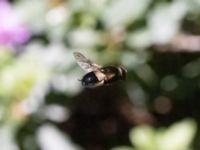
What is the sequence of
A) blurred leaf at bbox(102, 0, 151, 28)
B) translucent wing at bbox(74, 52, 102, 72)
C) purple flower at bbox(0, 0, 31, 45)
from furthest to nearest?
purple flower at bbox(0, 0, 31, 45) < blurred leaf at bbox(102, 0, 151, 28) < translucent wing at bbox(74, 52, 102, 72)

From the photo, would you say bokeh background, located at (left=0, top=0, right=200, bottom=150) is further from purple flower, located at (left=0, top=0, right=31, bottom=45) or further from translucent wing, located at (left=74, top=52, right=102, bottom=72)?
translucent wing, located at (left=74, top=52, right=102, bottom=72)

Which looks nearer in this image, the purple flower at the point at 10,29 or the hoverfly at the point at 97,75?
the hoverfly at the point at 97,75

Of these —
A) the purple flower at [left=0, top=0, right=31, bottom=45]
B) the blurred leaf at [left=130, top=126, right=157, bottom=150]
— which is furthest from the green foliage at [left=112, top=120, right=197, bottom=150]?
the purple flower at [left=0, top=0, right=31, bottom=45]

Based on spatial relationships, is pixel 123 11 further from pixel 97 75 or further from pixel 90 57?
pixel 97 75

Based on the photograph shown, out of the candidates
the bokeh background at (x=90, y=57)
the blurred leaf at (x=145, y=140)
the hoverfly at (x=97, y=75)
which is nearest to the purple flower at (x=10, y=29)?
the bokeh background at (x=90, y=57)

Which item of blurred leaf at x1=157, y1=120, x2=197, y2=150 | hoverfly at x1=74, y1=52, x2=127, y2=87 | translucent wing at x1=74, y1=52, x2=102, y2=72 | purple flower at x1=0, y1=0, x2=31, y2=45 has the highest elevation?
translucent wing at x1=74, y1=52, x2=102, y2=72

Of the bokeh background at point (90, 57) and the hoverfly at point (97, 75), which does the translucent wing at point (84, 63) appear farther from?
the bokeh background at point (90, 57)

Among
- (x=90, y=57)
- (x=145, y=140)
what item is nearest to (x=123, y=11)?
(x=90, y=57)
